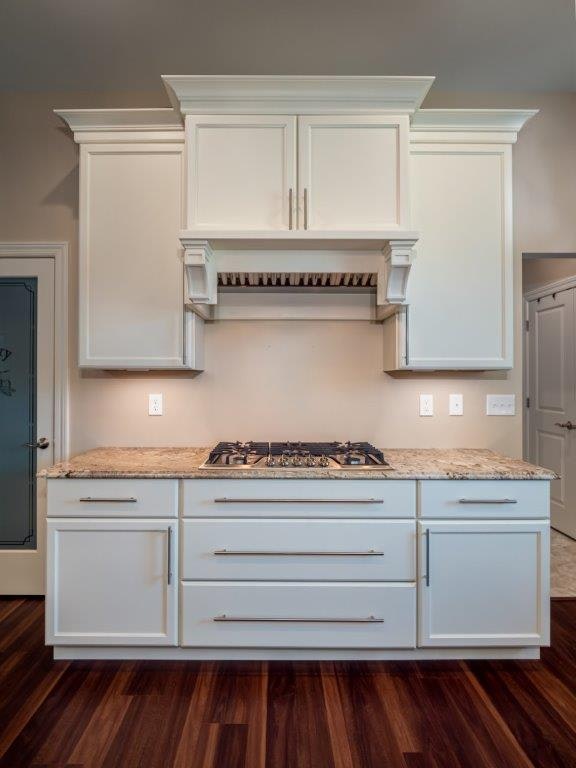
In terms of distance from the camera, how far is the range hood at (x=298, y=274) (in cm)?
202

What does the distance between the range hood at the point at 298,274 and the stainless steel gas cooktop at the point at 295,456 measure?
74cm

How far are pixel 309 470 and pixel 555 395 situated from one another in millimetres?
2855

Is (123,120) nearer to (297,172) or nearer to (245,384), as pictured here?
(297,172)

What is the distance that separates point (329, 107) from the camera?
2.06 metres

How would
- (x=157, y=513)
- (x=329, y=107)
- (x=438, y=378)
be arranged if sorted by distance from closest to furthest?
1. (x=157, y=513)
2. (x=329, y=107)
3. (x=438, y=378)

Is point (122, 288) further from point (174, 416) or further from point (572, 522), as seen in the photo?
point (572, 522)

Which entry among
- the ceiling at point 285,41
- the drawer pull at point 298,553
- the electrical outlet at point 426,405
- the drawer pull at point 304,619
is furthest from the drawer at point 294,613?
the ceiling at point 285,41

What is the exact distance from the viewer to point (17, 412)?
101 inches

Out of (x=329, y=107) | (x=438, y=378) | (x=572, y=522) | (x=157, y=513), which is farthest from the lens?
(x=572, y=522)

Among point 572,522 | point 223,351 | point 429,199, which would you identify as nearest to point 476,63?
point 429,199

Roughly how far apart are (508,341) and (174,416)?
6.20ft

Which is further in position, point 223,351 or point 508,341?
point 223,351

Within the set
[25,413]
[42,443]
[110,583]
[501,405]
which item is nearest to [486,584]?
[501,405]

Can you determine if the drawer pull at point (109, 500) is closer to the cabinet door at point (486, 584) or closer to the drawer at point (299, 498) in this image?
the drawer at point (299, 498)
